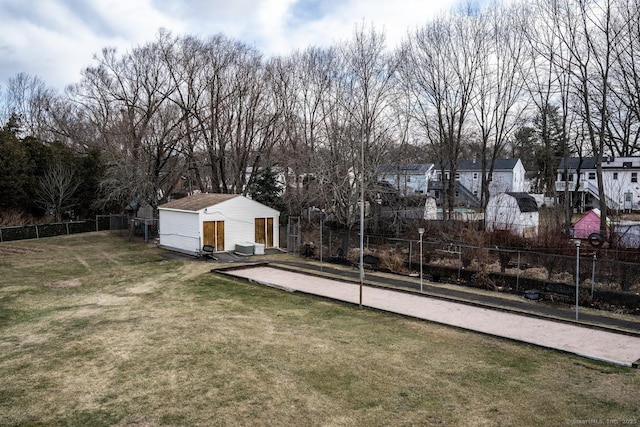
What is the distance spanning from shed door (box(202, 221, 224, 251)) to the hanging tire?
18.6 meters

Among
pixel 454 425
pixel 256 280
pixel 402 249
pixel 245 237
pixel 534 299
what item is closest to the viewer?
pixel 454 425

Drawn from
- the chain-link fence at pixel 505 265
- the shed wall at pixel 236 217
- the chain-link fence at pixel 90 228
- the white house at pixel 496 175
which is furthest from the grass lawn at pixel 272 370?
the white house at pixel 496 175

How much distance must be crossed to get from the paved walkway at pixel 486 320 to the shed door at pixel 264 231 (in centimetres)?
790

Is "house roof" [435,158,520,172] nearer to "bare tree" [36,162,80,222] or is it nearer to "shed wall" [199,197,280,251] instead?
"shed wall" [199,197,280,251]

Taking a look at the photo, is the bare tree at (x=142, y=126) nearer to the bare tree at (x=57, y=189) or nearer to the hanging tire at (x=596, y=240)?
the bare tree at (x=57, y=189)

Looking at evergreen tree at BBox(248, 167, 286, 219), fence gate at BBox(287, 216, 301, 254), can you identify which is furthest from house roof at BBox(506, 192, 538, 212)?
evergreen tree at BBox(248, 167, 286, 219)

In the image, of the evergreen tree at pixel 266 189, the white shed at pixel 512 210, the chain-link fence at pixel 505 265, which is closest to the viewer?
the chain-link fence at pixel 505 265

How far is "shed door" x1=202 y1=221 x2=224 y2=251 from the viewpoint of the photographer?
25.8m

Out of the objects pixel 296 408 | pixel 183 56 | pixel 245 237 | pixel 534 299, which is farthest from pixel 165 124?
pixel 296 408

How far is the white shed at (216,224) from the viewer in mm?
25891

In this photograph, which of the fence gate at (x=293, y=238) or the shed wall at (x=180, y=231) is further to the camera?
the fence gate at (x=293, y=238)

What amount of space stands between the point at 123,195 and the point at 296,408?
1309 inches

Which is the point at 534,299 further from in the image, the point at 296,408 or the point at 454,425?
the point at 296,408

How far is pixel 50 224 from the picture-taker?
33906 mm
